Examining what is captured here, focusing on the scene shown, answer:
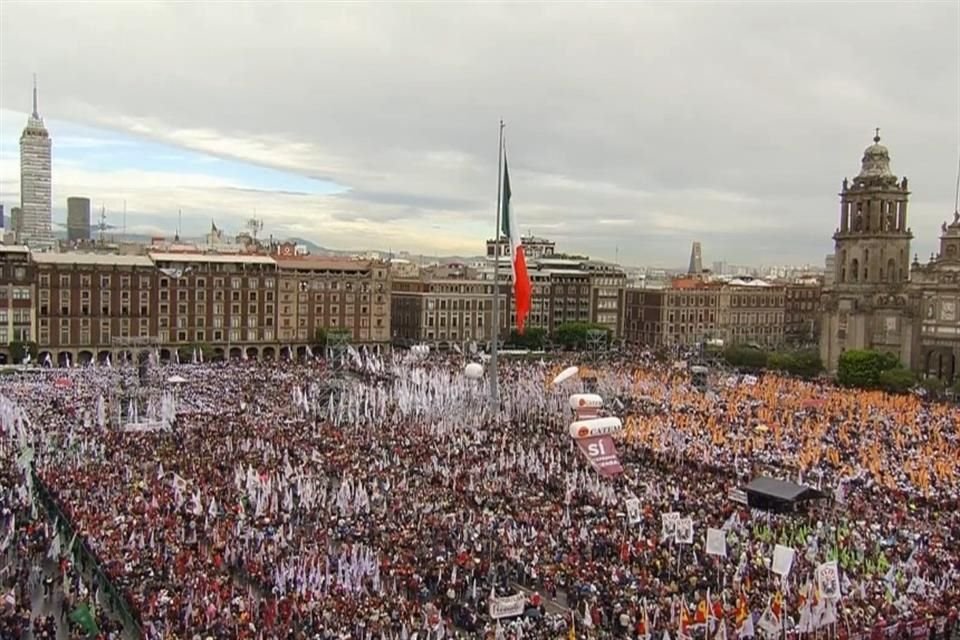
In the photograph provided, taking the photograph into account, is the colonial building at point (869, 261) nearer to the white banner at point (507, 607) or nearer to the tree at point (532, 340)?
the tree at point (532, 340)

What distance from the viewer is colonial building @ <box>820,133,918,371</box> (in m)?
83.1

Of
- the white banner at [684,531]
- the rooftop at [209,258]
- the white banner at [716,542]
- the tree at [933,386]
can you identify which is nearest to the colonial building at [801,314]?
the tree at [933,386]

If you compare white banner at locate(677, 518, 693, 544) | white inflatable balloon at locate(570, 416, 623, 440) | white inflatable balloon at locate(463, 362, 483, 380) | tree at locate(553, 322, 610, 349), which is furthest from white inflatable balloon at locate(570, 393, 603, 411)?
tree at locate(553, 322, 610, 349)

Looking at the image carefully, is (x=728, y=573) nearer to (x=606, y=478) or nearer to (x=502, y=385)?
(x=606, y=478)

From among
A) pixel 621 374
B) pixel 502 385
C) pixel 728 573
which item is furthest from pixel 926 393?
pixel 728 573

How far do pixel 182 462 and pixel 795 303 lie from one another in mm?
109293

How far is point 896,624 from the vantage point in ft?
64.7

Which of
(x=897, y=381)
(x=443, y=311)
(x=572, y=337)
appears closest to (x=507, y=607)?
(x=897, y=381)

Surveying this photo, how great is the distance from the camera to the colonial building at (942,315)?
2894 inches

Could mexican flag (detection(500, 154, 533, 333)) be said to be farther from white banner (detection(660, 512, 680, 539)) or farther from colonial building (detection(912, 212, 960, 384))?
colonial building (detection(912, 212, 960, 384))

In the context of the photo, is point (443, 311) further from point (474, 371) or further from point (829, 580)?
point (829, 580)

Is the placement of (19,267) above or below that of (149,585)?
above

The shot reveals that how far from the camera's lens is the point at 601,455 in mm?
34062

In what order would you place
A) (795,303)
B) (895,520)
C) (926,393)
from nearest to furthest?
1. (895,520)
2. (926,393)
3. (795,303)
